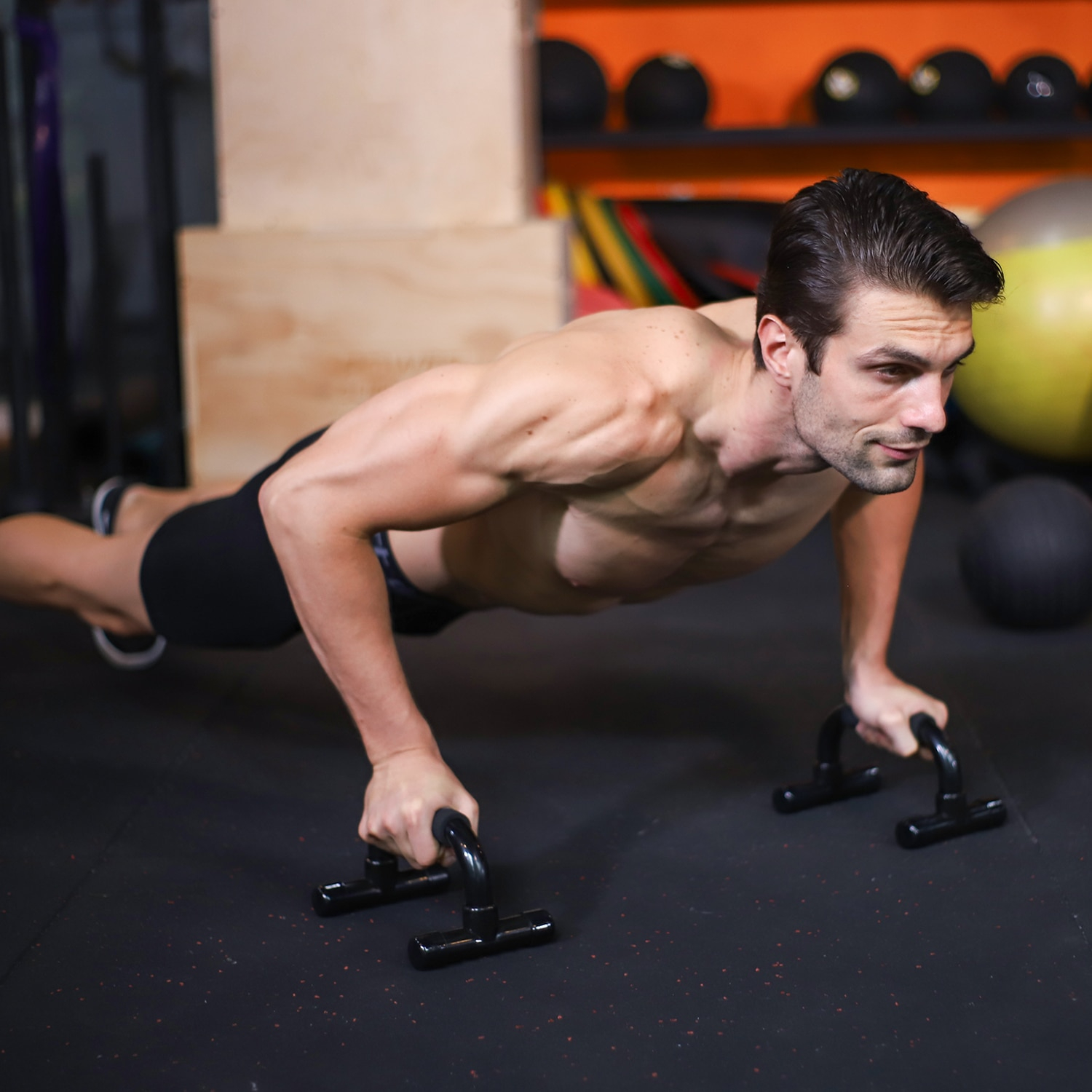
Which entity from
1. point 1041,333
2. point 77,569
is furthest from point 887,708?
point 1041,333

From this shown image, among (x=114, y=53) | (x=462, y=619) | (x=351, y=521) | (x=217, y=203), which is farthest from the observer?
(x=217, y=203)

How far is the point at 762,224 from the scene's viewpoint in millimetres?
3699

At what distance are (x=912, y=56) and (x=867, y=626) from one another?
11.6 ft

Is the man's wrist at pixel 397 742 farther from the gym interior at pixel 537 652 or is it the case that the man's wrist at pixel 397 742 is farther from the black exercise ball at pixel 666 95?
the black exercise ball at pixel 666 95

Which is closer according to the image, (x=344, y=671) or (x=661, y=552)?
(x=344, y=671)

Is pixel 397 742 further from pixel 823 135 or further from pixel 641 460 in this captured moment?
pixel 823 135

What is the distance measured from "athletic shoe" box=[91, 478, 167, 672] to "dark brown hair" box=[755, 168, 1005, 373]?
4.22 feet

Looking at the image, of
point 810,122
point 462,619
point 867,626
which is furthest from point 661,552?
point 810,122

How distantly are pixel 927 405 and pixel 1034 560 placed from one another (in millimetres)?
1162

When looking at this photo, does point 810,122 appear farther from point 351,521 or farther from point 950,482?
point 351,521

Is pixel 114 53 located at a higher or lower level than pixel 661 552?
higher

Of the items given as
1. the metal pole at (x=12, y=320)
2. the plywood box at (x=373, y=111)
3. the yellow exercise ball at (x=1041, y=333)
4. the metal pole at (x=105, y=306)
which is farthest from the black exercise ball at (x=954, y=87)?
the metal pole at (x=12, y=320)

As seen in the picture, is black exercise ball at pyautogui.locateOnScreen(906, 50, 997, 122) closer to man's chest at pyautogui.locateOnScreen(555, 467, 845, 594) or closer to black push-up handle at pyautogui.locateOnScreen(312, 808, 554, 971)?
man's chest at pyautogui.locateOnScreen(555, 467, 845, 594)

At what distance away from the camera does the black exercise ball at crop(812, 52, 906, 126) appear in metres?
3.90
